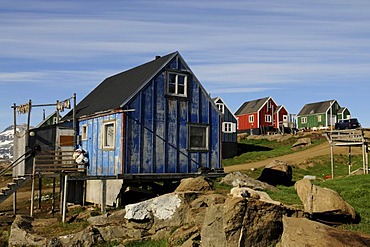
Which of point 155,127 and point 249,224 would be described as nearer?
point 249,224

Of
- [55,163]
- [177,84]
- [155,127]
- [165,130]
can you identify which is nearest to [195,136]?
[165,130]

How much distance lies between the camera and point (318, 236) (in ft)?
30.6

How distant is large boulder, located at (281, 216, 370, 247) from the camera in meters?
9.05

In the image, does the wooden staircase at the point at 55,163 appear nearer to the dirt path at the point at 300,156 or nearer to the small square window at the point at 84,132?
the small square window at the point at 84,132

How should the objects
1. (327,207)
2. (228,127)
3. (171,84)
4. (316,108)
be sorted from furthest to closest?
1. (316,108)
2. (228,127)
3. (171,84)
4. (327,207)

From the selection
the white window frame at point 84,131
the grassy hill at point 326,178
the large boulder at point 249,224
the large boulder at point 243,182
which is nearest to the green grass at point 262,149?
the grassy hill at point 326,178

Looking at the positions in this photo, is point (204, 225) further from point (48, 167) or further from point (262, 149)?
point (262, 149)

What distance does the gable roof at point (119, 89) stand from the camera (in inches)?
934

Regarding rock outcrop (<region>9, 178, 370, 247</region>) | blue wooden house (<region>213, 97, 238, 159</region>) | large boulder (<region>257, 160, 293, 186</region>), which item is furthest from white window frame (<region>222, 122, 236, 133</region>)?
rock outcrop (<region>9, 178, 370, 247</region>)

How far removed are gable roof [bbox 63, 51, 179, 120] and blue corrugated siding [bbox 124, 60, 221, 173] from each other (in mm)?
416

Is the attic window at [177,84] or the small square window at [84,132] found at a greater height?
the attic window at [177,84]

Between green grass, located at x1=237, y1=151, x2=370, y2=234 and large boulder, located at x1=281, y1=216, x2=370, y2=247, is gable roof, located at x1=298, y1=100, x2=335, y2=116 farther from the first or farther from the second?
large boulder, located at x1=281, y1=216, x2=370, y2=247

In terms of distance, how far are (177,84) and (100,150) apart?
221 inches

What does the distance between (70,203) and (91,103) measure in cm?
646
